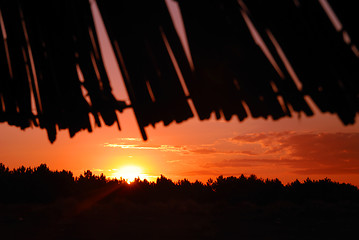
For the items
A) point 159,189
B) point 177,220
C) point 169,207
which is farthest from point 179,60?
point 159,189

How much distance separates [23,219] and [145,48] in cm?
887

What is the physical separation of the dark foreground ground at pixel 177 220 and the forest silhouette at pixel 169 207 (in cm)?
2

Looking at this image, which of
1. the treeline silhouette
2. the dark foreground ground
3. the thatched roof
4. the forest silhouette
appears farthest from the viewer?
the treeline silhouette

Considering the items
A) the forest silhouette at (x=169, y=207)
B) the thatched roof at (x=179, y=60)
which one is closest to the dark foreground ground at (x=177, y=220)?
the forest silhouette at (x=169, y=207)

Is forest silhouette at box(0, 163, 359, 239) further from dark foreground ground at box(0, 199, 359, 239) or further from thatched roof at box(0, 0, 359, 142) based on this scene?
Answer: thatched roof at box(0, 0, 359, 142)

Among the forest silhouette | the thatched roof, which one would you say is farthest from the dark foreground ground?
the thatched roof

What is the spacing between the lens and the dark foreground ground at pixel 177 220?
8555mm

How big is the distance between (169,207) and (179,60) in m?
9.32

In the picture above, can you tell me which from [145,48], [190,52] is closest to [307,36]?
[190,52]

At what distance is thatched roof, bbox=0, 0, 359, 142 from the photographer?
6.87 feet

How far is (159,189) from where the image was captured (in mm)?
12258

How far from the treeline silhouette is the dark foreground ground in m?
0.42

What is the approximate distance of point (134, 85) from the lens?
8.43 ft

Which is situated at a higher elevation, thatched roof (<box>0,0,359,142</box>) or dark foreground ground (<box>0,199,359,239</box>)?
thatched roof (<box>0,0,359,142</box>)
